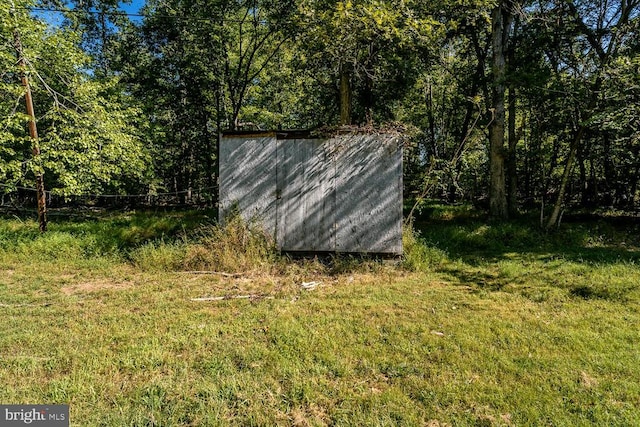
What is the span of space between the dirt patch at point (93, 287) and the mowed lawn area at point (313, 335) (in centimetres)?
4

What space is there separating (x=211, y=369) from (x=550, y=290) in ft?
12.8

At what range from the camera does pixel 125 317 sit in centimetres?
327

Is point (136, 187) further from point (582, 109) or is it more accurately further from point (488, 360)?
point (582, 109)

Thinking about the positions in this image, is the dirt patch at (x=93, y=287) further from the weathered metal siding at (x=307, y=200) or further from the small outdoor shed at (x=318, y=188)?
the weathered metal siding at (x=307, y=200)

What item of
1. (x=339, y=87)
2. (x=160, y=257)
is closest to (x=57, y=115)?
(x=160, y=257)

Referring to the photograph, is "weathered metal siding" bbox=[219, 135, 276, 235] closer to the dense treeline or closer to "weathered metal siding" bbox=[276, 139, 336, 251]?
"weathered metal siding" bbox=[276, 139, 336, 251]

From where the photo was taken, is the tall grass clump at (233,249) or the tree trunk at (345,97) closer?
the tall grass clump at (233,249)

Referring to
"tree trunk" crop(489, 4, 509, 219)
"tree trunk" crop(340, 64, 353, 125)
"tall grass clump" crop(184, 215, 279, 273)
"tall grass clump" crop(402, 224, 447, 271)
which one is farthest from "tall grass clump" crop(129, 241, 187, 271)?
"tree trunk" crop(489, 4, 509, 219)

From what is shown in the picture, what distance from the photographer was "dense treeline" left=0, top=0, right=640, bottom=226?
6.07 m

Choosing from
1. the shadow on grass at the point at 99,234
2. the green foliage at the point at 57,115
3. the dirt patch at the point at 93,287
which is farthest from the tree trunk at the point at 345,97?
the dirt patch at the point at 93,287

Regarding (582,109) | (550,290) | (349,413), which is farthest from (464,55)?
(349,413)

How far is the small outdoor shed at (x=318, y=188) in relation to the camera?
16.6 feet

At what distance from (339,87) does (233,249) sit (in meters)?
5.29

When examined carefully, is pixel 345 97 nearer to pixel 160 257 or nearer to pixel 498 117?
pixel 498 117
